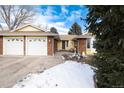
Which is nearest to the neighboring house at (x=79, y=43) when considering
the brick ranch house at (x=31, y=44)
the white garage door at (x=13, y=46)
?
the brick ranch house at (x=31, y=44)

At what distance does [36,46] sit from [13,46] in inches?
80.4

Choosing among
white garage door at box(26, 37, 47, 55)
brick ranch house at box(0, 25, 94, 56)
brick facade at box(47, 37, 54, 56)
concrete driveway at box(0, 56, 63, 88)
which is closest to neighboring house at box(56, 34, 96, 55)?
brick ranch house at box(0, 25, 94, 56)

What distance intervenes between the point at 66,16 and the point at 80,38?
2.51 m

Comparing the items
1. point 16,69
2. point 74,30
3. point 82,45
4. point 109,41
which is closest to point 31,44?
point 82,45

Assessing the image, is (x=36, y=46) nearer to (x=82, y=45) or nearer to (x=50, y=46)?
(x=50, y=46)

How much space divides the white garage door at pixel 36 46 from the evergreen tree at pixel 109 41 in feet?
43.0

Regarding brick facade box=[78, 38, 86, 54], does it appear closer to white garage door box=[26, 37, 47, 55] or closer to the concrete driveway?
white garage door box=[26, 37, 47, 55]

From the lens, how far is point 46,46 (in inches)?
753

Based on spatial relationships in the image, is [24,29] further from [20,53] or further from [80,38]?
[80,38]

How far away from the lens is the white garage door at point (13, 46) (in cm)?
1873

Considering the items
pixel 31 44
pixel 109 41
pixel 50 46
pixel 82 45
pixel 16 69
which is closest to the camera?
pixel 109 41

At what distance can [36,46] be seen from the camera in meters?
18.6
